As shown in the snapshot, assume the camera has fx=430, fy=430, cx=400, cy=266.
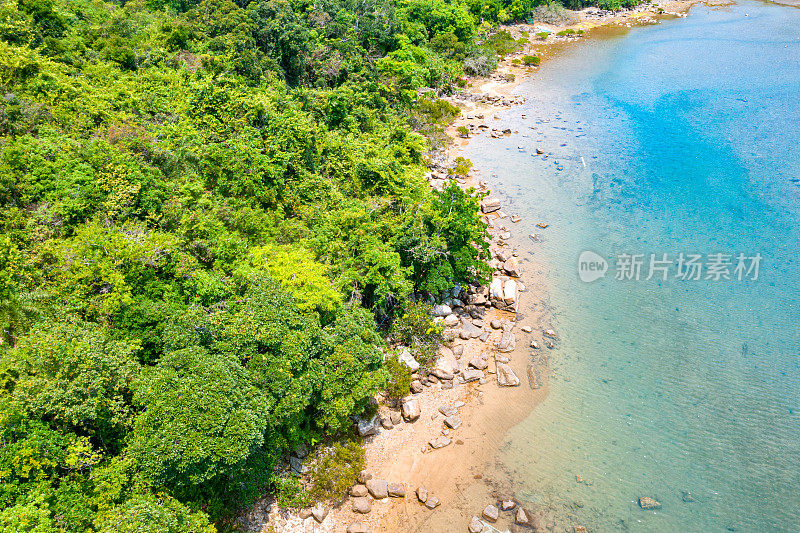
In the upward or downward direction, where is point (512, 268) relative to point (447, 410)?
upward

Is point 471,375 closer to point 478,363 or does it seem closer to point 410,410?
point 478,363

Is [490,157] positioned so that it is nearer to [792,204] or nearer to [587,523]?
[792,204]

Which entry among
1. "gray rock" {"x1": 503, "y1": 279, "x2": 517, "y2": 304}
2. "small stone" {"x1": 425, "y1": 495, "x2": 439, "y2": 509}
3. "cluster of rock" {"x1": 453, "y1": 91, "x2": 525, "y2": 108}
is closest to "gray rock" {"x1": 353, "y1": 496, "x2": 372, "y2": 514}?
"small stone" {"x1": 425, "y1": 495, "x2": 439, "y2": 509}

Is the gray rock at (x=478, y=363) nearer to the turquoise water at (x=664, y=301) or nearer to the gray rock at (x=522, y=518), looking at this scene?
the turquoise water at (x=664, y=301)

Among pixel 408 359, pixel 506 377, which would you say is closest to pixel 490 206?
pixel 506 377

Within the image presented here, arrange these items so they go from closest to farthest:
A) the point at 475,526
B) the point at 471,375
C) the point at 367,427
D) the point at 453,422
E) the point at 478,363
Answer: the point at 475,526
the point at 367,427
the point at 453,422
the point at 471,375
the point at 478,363

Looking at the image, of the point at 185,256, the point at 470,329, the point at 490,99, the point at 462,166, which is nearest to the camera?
the point at 185,256
